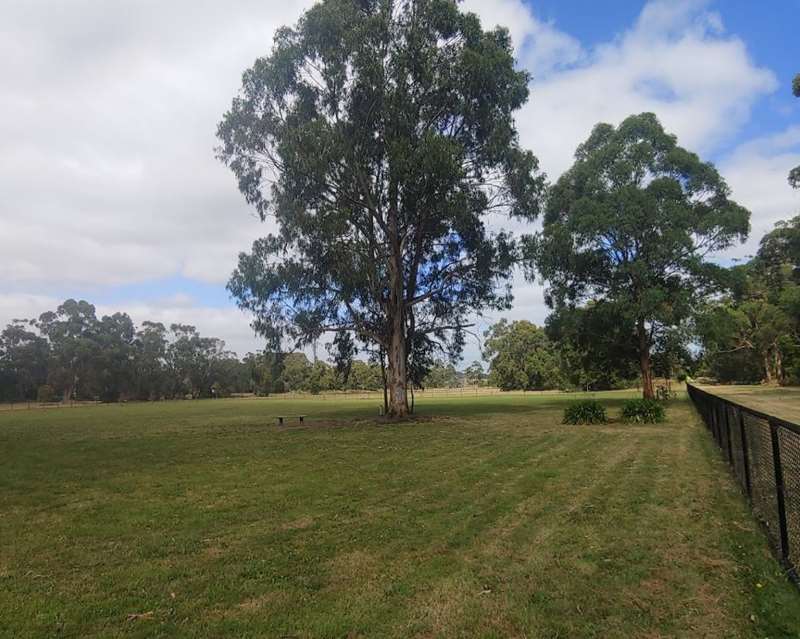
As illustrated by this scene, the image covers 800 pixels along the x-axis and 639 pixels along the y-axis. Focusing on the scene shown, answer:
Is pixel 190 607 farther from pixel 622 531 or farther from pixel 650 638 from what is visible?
pixel 622 531

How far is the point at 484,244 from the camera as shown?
82.0 feet

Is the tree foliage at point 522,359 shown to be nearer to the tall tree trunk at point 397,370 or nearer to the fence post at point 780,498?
the tall tree trunk at point 397,370

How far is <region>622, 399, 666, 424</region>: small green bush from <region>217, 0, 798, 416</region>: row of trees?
7.05 metres

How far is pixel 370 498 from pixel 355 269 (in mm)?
14215

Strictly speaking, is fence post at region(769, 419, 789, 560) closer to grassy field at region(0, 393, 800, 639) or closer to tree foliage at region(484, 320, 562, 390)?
grassy field at region(0, 393, 800, 639)

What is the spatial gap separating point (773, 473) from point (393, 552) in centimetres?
416

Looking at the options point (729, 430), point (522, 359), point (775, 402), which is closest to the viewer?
point (729, 430)

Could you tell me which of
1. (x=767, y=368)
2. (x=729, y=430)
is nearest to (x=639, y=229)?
(x=729, y=430)

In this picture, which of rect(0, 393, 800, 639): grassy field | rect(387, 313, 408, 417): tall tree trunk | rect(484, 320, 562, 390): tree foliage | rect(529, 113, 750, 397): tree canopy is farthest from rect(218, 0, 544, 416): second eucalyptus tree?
rect(484, 320, 562, 390): tree foliage

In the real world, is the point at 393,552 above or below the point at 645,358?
below

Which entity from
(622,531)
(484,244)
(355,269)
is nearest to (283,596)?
(622,531)

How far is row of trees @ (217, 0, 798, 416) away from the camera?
70.1ft

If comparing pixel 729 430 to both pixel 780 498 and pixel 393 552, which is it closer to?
pixel 780 498

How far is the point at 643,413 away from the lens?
20250 millimetres
